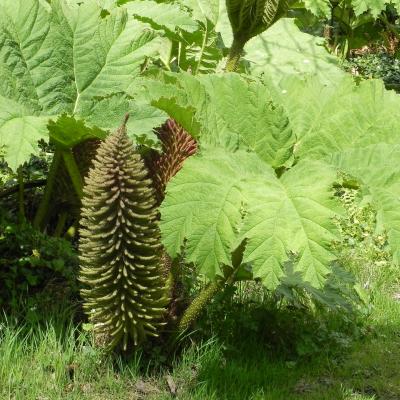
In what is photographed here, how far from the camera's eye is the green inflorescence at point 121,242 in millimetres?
2533

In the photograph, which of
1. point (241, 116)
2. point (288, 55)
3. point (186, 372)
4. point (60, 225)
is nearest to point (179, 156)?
point (241, 116)

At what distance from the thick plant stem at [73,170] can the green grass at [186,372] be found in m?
0.50

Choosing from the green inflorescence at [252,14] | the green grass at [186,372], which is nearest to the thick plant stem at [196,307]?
the green grass at [186,372]

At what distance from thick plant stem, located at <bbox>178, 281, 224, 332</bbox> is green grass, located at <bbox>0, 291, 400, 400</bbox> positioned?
122 millimetres

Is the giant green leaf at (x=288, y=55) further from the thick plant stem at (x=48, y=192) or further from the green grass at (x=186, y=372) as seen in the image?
the green grass at (x=186, y=372)

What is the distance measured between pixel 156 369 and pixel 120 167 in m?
0.82

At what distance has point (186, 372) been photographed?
2926mm

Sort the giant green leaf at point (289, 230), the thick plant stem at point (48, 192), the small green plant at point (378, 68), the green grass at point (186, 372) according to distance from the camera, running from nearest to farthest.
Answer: the giant green leaf at point (289, 230) → the green grass at point (186, 372) → the thick plant stem at point (48, 192) → the small green plant at point (378, 68)

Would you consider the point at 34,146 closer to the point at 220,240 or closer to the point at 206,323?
the point at 220,240

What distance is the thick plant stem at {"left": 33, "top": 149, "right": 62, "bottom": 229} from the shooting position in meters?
3.13

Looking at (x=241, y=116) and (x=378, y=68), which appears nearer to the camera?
(x=241, y=116)

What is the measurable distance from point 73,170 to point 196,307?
684 millimetres


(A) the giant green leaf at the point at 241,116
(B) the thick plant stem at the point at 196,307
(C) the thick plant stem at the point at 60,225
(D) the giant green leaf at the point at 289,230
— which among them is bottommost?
(B) the thick plant stem at the point at 196,307

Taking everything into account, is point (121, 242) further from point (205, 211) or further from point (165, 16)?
point (165, 16)
